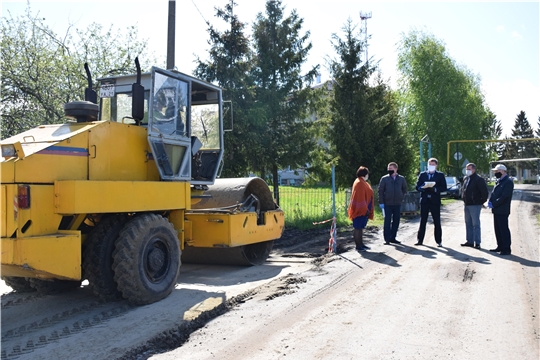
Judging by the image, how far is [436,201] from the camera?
1079 centimetres

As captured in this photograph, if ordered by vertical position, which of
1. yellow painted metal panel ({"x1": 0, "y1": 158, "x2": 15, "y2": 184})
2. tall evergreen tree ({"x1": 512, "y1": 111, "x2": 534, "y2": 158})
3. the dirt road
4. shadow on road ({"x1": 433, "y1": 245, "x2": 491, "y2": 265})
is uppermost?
tall evergreen tree ({"x1": 512, "y1": 111, "x2": 534, "y2": 158})

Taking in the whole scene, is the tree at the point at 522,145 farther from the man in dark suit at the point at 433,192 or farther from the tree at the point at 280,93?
the man in dark suit at the point at 433,192

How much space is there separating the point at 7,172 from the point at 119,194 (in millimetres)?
1253

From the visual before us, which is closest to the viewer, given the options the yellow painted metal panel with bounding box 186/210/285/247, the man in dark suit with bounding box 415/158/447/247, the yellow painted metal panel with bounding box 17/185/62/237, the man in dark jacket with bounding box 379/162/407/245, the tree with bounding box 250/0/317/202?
the yellow painted metal panel with bounding box 17/185/62/237

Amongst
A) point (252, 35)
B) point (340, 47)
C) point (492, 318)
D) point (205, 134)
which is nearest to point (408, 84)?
point (340, 47)

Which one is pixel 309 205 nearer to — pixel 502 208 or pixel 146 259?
pixel 502 208

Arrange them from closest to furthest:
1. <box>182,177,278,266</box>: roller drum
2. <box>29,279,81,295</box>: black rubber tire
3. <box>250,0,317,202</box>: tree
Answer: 1. <box>29,279,81,295</box>: black rubber tire
2. <box>182,177,278,266</box>: roller drum
3. <box>250,0,317,202</box>: tree

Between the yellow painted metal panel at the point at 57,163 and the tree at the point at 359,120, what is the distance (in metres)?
17.0

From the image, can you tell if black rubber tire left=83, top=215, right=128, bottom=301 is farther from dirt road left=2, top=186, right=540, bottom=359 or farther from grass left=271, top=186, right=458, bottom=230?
grass left=271, top=186, right=458, bottom=230

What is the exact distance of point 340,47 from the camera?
24.4m

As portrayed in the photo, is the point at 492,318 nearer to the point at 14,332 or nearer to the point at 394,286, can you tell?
the point at 394,286

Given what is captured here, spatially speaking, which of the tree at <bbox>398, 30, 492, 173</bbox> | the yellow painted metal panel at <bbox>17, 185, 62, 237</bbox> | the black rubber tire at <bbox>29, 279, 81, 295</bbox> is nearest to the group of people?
the black rubber tire at <bbox>29, 279, 81, 295</bbox>

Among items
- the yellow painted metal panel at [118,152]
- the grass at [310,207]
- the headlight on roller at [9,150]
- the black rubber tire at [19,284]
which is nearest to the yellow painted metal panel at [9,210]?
the headlight on roller at [9,150]

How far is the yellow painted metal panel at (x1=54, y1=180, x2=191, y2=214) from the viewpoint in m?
5.51
